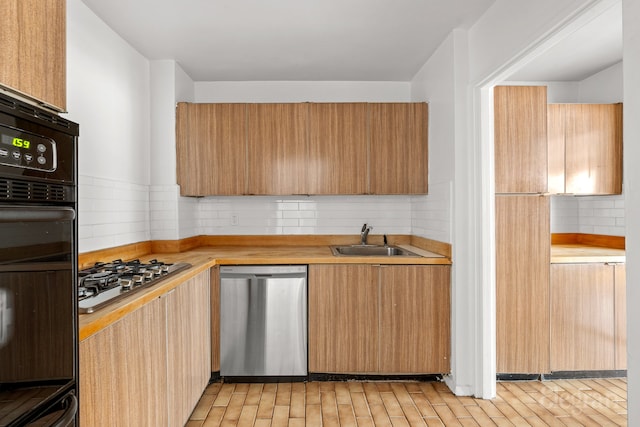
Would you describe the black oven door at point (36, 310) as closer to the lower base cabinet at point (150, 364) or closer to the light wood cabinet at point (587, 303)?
the lower base cabinet at point (150, 364)

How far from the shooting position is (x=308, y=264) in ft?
10.9

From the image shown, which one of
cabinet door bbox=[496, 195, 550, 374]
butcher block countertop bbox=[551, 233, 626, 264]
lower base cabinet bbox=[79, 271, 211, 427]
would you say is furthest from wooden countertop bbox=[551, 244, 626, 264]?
lower base cabinet bbox=[79, 271, 211, 427]

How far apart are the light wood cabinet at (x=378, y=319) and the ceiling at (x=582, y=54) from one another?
1945mm

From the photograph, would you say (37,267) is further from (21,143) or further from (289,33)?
(289,33)

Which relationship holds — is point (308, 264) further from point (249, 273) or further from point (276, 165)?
point (276, 165)

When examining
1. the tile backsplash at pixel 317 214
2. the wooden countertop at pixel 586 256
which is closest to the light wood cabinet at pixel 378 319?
the tile backsplash at pixel 317 214

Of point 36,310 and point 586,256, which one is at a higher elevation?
point 36,310

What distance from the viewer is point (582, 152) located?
145 inches

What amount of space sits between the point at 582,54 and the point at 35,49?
383cm

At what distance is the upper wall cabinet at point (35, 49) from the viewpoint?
1021 mm

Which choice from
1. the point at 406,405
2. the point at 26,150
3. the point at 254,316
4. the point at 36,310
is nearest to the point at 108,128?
the point at 254,316

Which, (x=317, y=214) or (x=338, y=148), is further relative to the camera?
(x=317, y=214)

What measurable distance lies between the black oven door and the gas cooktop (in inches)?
13.1

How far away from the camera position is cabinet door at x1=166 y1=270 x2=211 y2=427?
227 centimetres
